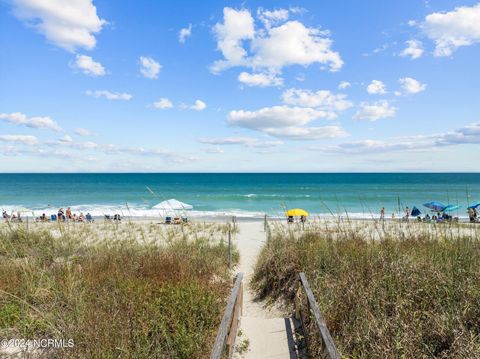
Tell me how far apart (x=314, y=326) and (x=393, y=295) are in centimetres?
118

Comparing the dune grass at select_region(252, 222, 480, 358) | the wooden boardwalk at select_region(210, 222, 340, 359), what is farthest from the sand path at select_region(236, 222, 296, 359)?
the dune grass at select_region(252, 222, 480, 358)

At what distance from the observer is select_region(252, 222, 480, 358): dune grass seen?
3.26m

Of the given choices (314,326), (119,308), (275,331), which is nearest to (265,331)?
(275,331)

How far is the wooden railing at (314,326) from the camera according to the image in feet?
8.79

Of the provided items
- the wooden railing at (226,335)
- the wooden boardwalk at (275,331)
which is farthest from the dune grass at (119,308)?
the wooden boardwalk at (275,331)

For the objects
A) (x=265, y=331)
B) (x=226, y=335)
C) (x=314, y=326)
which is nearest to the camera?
(x=226, y=335)

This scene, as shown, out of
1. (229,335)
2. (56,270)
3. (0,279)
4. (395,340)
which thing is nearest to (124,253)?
(56,270)

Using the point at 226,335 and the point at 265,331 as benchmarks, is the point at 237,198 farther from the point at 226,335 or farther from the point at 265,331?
the point at 226,335

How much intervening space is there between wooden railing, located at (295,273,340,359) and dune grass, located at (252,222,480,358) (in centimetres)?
17

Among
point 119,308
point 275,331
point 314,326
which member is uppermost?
point 119,308

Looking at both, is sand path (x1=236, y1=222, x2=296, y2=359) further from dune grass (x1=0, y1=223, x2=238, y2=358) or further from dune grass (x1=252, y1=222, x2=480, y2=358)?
dune grass (x1=0, y1=223, x2=238, y2=358)

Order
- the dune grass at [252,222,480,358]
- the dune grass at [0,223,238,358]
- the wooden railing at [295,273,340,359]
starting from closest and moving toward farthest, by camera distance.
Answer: the wooden railing at [295,273,340,359] < the dune grass at [252,222,480,358] < the dune grass at [0,223,238,358]

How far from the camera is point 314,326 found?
12.6ft

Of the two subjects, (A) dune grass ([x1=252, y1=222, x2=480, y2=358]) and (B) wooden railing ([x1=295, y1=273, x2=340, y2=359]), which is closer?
(B) wooden railing ([x1=295, y1=273, x2=340, y2=359])
